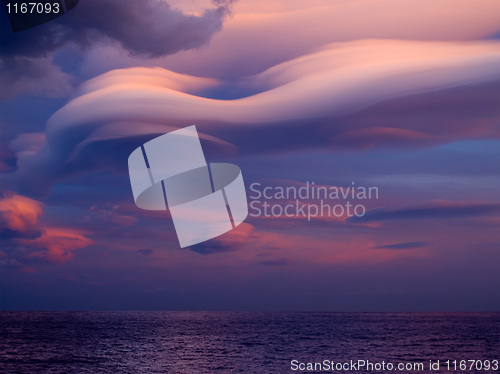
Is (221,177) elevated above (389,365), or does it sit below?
above

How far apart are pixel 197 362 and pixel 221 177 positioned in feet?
43.4

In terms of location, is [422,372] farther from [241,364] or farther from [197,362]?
[197,362]

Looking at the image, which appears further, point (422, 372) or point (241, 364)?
point (241, 364)

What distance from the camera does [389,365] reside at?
3791cm

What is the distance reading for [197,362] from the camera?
129 feet

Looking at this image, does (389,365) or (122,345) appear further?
(122,345)

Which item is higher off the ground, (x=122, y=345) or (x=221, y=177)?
(x=221, y=177)

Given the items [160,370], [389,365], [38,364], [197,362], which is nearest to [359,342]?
[389,365]

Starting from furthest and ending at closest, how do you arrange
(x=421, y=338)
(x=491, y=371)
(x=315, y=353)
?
(x=421, y=338) < (x=315, y=353) < (x=491, y=371)

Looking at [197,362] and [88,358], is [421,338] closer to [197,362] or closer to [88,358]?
[197,362]

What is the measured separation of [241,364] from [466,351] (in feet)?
70.2

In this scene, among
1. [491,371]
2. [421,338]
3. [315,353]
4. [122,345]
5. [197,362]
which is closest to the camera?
[491,371]

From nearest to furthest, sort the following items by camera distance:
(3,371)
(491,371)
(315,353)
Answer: (3,371) < (491,371) < (315,353)

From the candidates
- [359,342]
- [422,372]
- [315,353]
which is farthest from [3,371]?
[359,342]
